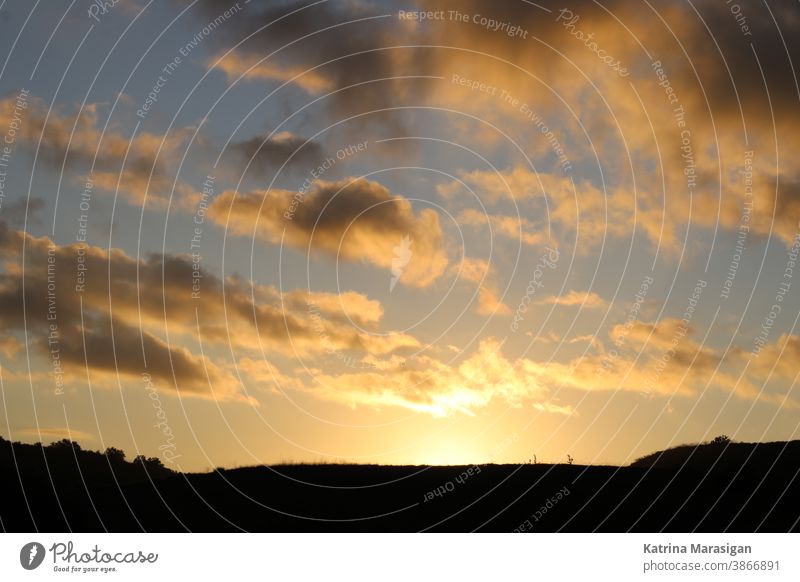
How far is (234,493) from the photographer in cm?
5609

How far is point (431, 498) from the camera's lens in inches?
2147

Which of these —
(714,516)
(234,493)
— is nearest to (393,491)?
A: (234,493)

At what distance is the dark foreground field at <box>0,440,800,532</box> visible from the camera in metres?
50.0

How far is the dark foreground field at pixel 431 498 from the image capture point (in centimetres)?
5000
